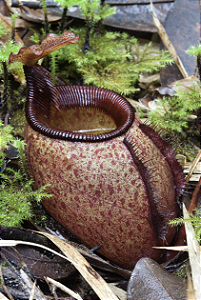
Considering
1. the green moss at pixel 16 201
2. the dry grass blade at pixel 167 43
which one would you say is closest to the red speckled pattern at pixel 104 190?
the green moss at pixel 16 201

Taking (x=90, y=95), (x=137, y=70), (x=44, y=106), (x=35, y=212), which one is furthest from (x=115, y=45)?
(x=35, y=212)

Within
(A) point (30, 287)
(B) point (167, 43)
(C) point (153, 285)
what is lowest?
(A) point (30, 287)

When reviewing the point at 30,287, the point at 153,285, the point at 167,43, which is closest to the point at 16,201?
the point at 30,287

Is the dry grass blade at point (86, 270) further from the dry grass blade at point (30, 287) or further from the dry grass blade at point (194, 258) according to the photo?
the dry grass blade at point (194, 258)

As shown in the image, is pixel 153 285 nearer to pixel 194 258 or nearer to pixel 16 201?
pixel 194 258

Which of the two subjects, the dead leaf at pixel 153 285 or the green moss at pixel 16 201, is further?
the green moss at pixel 16 201

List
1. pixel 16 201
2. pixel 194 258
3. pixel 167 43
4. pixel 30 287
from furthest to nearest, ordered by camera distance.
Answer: pixel 167 43, pixel 16 201, pixel 30 287, pixel 194 258
